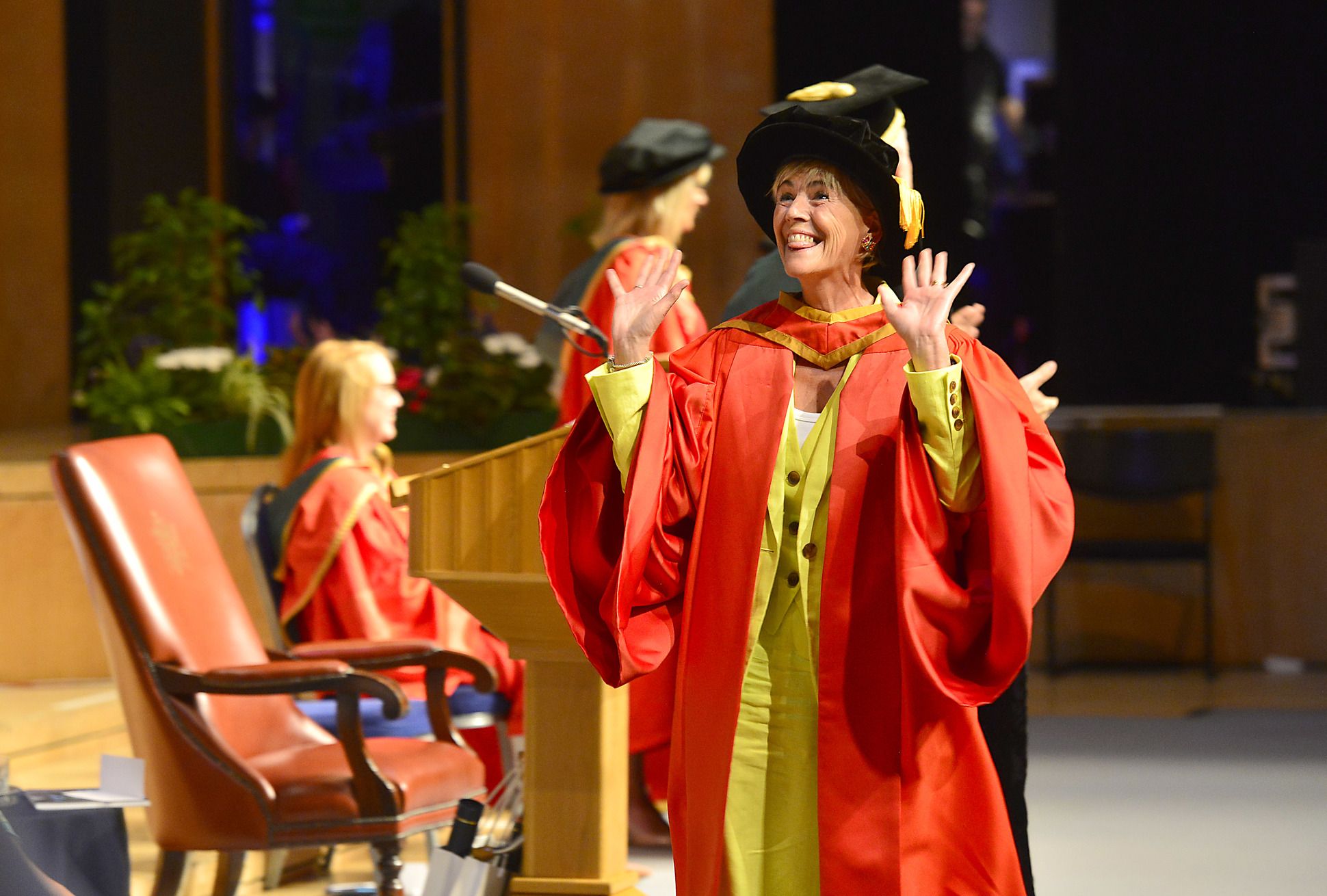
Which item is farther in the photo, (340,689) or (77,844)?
(340,689)

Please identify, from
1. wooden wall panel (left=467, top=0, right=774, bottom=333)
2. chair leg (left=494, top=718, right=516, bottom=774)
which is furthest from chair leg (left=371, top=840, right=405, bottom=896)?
wooden wall panel (left=467, top=0, right=774, bottom=333)

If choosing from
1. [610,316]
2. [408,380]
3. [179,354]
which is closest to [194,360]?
[179,354]

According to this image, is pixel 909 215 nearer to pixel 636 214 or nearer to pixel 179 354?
pixel 636 214

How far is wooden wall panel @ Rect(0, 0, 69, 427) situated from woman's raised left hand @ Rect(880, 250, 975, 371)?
7.49m

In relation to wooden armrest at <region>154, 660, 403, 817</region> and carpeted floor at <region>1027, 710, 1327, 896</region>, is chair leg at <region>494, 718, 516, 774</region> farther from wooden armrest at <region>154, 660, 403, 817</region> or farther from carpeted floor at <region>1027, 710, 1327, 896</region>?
carpeted floor at <region>1027, 710, 1327, 896</region>

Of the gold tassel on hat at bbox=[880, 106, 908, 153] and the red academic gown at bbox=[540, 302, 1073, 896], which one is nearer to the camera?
the red academic gown at bbox=[540, 302, 1073, 896]

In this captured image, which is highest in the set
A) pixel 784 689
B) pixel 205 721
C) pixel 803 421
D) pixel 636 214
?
pixel 636 214

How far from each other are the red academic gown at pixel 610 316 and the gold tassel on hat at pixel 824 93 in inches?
59.1

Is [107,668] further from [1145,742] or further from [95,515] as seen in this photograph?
[1145,742]

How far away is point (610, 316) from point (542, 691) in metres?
1.49

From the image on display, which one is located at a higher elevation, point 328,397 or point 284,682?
point 328,397

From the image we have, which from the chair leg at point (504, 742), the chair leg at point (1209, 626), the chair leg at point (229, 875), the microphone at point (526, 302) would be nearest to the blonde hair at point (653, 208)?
the chair leg at point (504, 742)

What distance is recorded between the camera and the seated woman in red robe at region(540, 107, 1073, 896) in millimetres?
2006

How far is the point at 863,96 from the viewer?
2682mm
